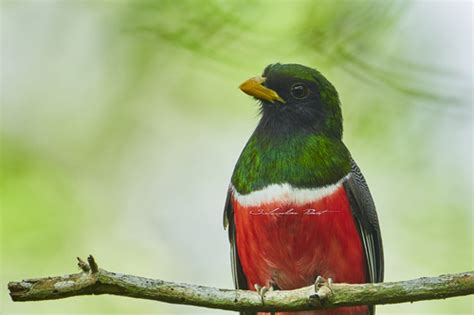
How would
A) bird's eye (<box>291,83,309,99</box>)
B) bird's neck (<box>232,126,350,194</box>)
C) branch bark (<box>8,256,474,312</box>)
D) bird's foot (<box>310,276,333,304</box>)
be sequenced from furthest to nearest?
1. bird's eye (<box>291,83,309,99</box>)
2. bird's neck (<box>232,126,350,194</box>)
3. bird's foot (<box>310,276,333,304</box>)
4. branch bark (<box>8,256,474,312</box>)

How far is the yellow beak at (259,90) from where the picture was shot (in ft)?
17.2

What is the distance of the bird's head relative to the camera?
531 centimetres

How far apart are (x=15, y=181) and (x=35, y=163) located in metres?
0.68

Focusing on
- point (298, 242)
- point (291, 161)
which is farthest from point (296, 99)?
point (298, 242)

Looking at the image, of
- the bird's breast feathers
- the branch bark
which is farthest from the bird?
the branch bark

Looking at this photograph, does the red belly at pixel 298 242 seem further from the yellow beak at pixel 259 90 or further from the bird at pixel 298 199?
the yellow beak at pixel 259 90

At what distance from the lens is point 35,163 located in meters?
7.84

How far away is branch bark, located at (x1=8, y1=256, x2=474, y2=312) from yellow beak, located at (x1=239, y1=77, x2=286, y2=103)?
1.59m

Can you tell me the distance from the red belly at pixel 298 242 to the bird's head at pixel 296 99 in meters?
0.50

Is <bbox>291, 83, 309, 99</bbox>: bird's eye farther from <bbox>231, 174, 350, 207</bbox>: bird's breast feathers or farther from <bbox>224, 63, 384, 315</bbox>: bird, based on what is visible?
<bbox>231, 174, 350, 207</bbox>: bird's breast feathers

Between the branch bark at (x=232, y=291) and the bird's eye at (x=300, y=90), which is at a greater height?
the bird's eye at (x=300, y=90)

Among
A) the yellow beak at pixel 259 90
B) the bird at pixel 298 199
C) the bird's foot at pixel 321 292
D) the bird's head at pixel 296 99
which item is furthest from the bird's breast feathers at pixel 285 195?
the bird's foot at pixel 321 292

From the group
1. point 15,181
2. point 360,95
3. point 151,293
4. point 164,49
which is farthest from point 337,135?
point 15,181

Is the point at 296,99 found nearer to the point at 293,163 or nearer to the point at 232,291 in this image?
the point at 293,163
